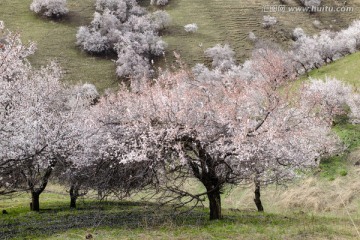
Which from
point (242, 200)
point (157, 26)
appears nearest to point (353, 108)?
point (242, 200)

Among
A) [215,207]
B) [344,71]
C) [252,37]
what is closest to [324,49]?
[344,71]

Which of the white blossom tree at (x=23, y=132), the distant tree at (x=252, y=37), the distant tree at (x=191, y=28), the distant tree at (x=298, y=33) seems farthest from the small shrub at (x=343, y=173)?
the distant tree at (x=191, y=28)

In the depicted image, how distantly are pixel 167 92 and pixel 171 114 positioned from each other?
1.73 m

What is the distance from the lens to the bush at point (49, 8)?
88.4m

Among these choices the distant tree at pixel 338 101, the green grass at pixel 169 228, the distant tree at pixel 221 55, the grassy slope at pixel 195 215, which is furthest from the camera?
the distant tree at pixel 221 55

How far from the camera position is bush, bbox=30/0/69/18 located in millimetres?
88375

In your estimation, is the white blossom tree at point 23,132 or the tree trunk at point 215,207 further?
the tree trunk at point 215,207

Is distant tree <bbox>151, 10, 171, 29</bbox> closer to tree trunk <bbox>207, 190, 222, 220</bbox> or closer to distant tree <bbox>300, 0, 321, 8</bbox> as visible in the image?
distant tree <bbox>300, 0, 321, 8</bbox>

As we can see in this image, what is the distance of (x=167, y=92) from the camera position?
58.2ft

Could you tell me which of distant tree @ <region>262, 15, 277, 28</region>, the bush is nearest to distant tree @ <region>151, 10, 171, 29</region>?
the bush

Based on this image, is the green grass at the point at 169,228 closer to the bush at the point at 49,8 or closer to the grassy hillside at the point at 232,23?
the grassy hillside at the point at 232,23

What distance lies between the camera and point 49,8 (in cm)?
8850

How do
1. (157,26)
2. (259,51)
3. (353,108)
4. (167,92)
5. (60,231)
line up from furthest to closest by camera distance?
(157,26), (259,51), (353,108), (167,92), (60,231)

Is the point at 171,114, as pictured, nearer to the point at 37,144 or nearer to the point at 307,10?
the point at 37,144
